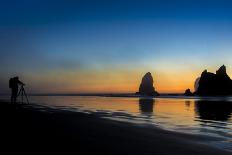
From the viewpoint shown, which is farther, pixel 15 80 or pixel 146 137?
pixel 15 80

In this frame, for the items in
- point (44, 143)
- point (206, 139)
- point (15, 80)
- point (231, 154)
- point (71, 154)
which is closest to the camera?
point (71, 154)

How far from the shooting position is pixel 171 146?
10.6m

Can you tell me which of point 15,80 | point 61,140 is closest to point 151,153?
point 61,140

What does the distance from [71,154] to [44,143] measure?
1.95m

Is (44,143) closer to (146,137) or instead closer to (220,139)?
(146,137)

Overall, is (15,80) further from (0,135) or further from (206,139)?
(206,139)

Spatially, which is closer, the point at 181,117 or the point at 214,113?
the point at 181,117

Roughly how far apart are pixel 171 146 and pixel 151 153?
161 cm

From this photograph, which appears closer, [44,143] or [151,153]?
[151,153]

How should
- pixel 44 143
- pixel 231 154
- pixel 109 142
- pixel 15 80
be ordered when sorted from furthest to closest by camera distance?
1. pixel 15 80
2. pixel 109 142
3. pixel 44 143
4. pixel 231 154

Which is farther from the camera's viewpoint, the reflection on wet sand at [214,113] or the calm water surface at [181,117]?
the reflection on wet sand at [214,113]

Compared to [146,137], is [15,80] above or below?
above

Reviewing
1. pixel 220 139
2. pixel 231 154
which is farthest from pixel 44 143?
pixel 220 139

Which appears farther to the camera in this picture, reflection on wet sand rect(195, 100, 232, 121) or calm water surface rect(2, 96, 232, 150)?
reflection on wet sand rect(195, 100, 232, 121)
